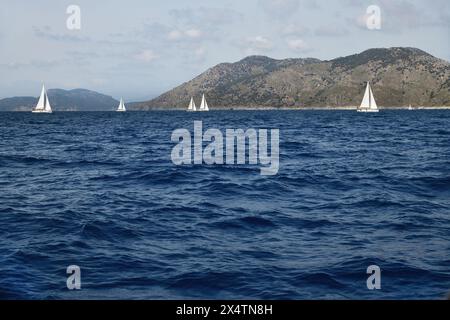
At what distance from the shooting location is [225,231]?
14828mm

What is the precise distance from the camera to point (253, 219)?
16.3 meters

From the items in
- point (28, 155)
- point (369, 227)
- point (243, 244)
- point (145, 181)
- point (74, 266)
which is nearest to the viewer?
point (74, 266)

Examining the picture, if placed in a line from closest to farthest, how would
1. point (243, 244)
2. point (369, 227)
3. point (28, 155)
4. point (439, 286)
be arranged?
point (439, 286), point (243, 244), point (369, 227), point (28, 155)

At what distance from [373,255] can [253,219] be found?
5121 mm

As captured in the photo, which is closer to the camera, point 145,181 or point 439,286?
point 439,286

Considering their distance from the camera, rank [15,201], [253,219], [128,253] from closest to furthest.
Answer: [128,253]
[253,219]
[15,201]

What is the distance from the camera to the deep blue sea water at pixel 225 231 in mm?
10234

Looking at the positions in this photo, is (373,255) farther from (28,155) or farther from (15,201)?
(28,155)

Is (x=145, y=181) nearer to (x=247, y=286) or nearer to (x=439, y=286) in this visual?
(x=247, y=286)

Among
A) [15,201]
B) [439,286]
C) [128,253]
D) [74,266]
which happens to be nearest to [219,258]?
[128,253]

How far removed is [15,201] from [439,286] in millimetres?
15979

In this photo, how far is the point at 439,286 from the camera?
10.1 meters

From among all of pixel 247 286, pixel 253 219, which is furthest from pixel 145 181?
pixel 247 286

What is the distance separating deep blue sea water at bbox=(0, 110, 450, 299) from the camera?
33.6 feet
